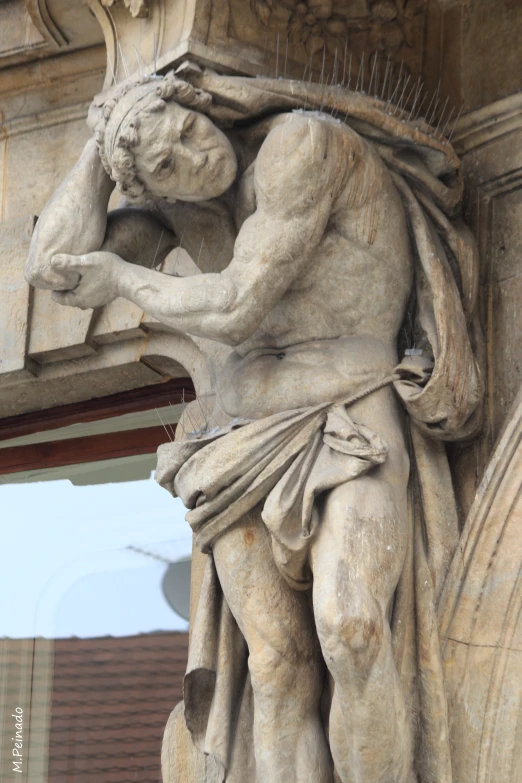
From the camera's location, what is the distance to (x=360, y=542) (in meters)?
4.10

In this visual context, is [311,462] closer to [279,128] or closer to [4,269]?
[279,128]

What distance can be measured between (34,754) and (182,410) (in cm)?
114

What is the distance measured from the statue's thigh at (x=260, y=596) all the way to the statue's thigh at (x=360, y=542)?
0.55 feet

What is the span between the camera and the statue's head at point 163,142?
423 cm

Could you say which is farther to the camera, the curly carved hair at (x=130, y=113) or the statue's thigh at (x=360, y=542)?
the curly carved hair at (x=130, y=113)

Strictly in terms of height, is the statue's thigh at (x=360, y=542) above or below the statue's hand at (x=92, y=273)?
below

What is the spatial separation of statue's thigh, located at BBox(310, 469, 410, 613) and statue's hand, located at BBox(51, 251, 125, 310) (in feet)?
2.39

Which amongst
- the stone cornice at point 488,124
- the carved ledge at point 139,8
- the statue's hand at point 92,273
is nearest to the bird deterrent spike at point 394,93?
the stone cornice at point 488,124

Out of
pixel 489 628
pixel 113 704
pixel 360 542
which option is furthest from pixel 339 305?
pixel 113 704

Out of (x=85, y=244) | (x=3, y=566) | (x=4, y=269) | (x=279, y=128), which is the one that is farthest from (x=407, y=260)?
(x=3, y=566)

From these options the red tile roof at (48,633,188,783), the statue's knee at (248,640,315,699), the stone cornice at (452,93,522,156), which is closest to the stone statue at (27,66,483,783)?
the statue's knee at (248,640,315,699)

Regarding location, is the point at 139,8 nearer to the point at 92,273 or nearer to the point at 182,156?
the point at 182,156

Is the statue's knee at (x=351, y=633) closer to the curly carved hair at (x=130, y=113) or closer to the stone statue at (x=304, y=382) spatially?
the stone statue at (x=304, y=382)

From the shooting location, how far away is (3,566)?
5.84m
